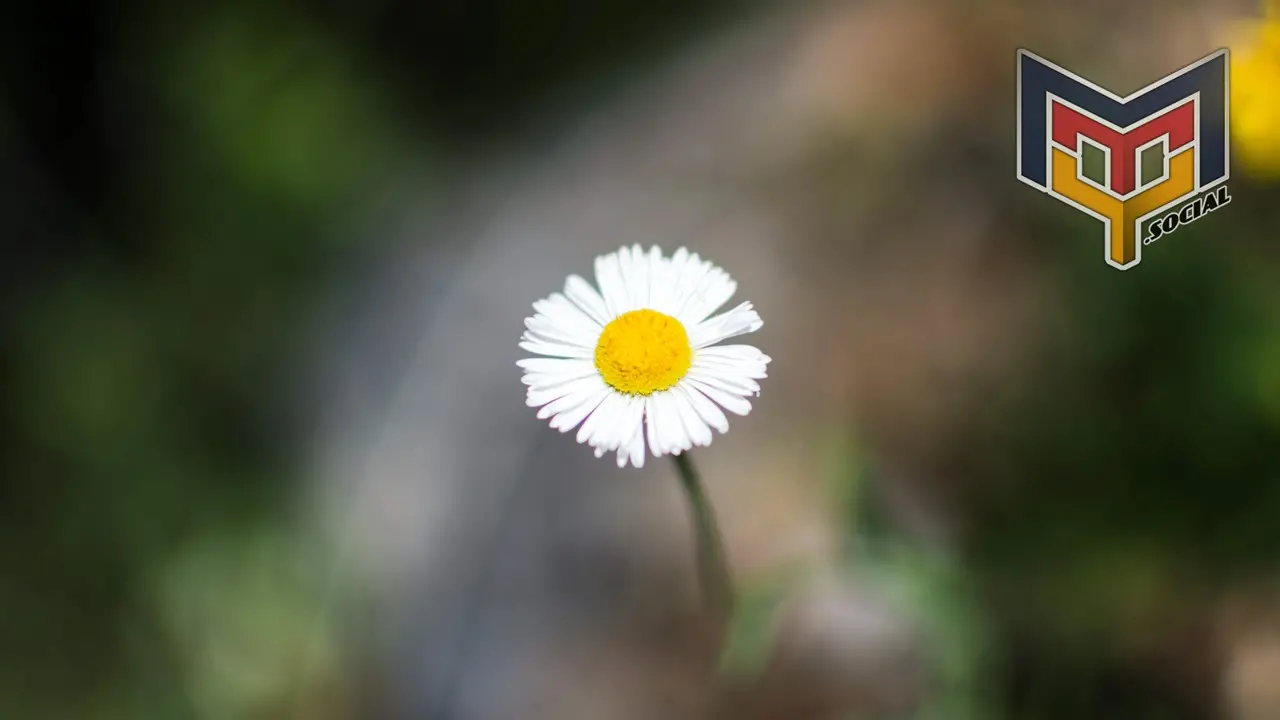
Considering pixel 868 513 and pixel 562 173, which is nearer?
pixel 868 513

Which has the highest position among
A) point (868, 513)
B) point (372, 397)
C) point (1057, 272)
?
point (372, 397)

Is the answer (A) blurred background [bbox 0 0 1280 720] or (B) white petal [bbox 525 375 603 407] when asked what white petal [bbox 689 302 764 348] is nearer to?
(B) white petal [bbox 525 375 603 407]

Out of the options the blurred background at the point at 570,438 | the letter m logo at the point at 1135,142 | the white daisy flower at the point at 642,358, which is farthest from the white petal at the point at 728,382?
the letter m logo at the point at 1135,142

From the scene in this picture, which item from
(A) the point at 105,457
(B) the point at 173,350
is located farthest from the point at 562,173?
(A) the point at 105,457

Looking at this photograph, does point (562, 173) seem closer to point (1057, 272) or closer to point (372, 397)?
point (372, 397)

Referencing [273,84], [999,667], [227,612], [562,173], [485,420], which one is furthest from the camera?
[562,173]

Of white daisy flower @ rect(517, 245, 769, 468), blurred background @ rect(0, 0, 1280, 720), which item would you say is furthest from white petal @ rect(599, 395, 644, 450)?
blurred background @ rect(0, 0, 1280, 720)

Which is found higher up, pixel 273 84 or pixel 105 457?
pixel 273 84
